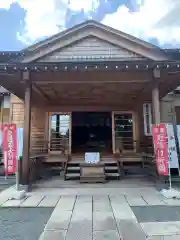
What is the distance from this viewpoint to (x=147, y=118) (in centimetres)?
758

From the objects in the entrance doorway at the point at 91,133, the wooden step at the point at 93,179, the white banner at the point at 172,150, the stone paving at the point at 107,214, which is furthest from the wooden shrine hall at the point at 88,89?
the stone paving at the point at 107,214

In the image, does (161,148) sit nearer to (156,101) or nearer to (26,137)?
(156,101)

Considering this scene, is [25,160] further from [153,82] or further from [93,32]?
[93,32]

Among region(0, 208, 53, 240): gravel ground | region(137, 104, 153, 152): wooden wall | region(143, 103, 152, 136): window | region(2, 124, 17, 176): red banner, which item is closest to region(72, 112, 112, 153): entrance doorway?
region(137, 104, 153, 152): wooden wall

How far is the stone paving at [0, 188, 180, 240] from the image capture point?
9.52 ft

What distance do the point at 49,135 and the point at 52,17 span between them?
14.4m

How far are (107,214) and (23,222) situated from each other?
140 cm

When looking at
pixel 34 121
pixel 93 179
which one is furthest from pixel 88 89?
pixel 34 121

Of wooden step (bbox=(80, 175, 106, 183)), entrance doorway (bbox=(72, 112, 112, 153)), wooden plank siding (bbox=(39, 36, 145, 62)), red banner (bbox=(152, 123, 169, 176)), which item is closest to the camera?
red banner (bbox=(152, 123, 169, 176))

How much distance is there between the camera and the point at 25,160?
5426 mm

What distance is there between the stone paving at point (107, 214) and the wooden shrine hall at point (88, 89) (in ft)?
4.11

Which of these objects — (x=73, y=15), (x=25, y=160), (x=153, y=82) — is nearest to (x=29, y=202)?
(x=25, y=160)

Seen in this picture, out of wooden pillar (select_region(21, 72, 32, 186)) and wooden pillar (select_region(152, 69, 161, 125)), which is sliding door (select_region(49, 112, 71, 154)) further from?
wooden pillar (select_region(152, 69, 161, 125))

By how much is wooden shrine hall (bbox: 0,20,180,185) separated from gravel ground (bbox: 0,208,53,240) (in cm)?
151
